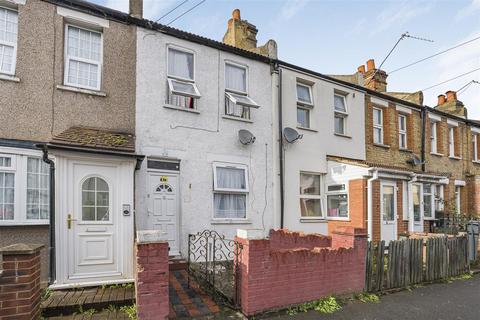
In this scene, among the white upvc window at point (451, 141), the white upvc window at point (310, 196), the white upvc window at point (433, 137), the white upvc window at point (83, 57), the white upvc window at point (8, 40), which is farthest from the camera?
the white upvc window at point (451, 141)

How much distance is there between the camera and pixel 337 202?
406 inches

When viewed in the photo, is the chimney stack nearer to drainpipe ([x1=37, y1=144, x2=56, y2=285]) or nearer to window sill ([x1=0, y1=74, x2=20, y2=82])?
window sill ([x1=0, y1=74, x2=20, y2=82])

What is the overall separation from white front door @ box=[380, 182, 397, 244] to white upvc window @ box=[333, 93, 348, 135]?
243 cm

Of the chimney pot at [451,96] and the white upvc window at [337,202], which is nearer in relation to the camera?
the white upvc window at [337,202]

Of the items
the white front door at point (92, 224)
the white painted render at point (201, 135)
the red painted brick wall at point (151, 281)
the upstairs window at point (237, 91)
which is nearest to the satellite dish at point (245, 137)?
the white painted render at point (201, 135)

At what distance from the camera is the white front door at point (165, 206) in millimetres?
7418

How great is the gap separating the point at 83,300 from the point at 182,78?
554 cm

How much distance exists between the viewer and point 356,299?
5.83 m

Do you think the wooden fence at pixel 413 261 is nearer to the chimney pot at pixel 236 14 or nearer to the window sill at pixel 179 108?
the window sill at pixel 179 108

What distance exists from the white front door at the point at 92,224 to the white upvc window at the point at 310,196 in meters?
5.87

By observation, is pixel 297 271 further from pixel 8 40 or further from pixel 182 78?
pixel 8 40

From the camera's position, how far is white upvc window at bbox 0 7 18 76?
20.7 ft

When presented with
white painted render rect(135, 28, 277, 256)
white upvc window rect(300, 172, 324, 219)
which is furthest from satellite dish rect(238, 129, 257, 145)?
white upvc window rect(300, 172, 324, 219)

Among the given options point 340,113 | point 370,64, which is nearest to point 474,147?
point 370,64
